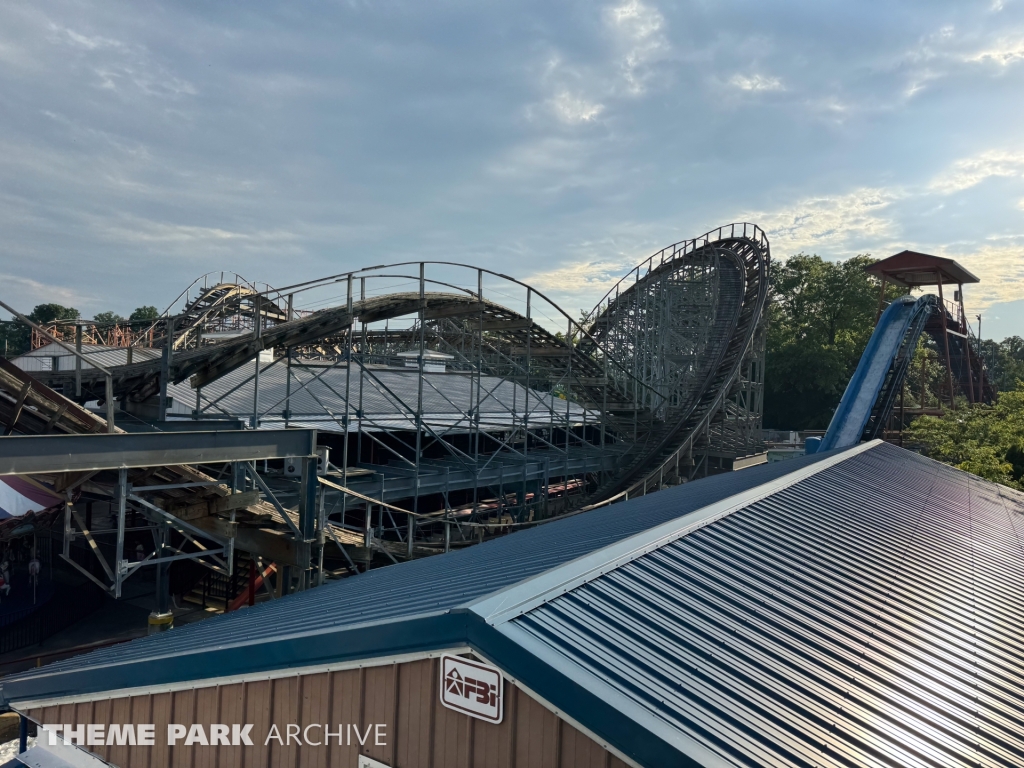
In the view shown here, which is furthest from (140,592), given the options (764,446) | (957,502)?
(764,446)

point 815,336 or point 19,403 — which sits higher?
point 815,336

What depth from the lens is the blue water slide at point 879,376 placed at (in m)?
17.9

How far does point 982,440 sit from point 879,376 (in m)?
3.46

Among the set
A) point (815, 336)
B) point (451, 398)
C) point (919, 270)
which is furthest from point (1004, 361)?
Result: point (451, 398)

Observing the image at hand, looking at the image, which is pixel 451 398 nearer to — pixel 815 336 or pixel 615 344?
pixel 615 344

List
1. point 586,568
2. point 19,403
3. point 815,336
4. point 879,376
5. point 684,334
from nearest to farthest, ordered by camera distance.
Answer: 1. point 586,568
2. point 19,403
3. point 879,376
4. point 684,334
5. point 815,336

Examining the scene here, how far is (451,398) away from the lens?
1900 cm

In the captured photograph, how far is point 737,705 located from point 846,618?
5.63 feet

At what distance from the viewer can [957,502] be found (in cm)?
945

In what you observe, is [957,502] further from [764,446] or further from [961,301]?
[961,301]

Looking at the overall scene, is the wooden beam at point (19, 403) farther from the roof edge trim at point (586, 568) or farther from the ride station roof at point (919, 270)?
the ride station roof at point (919, 270)

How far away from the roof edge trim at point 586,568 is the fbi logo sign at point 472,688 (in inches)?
9.3

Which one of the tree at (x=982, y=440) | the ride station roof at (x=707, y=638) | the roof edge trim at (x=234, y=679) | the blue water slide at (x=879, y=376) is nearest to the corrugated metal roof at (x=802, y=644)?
the ride station roof at (x=707, y=638)

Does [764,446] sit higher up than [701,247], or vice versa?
[701,247]
